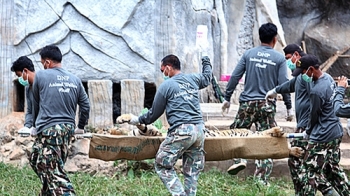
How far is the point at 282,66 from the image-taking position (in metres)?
6.88

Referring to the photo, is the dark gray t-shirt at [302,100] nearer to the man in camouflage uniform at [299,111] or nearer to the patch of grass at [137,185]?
the man in camouflage uniform at [299,111]

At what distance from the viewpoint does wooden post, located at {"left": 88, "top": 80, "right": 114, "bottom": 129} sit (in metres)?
9.67

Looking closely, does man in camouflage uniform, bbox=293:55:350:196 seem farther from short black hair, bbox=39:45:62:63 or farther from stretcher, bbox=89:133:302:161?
short black hair, bbox=39:45:62:63

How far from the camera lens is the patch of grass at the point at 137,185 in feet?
22.4

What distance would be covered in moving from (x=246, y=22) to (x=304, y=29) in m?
3.23

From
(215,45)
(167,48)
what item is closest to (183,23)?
(167,48)

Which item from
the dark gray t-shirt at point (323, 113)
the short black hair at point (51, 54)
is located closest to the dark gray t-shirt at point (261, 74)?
the dark gray t-shirt at point (323, 113)

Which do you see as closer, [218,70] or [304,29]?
[218,70]

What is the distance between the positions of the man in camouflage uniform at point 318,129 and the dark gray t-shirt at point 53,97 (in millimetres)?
2182

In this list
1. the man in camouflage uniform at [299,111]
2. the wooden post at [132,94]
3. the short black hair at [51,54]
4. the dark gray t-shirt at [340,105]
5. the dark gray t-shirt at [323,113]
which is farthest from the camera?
the wooden post at [132,94]

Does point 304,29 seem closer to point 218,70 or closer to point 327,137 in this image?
point 218,70

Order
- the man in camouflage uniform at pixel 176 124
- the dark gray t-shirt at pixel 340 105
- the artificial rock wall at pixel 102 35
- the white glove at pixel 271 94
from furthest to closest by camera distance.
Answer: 1. the artificial rock wall at pixel 102 35
2. the white glove at pixel 271 94
3. the man in camouflage uniform at pixel 176 124
4. the dark gray t-shirt at pixel 340 105

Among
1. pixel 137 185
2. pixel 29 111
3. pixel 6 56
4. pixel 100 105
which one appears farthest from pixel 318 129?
pixel 6 56

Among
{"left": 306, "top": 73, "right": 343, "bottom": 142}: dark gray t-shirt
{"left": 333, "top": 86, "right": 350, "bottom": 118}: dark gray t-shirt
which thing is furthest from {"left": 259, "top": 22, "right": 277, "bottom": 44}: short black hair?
{"left": 333, "top": 86, "right": 350, "bottom": 118}: dark gray t-shirt
